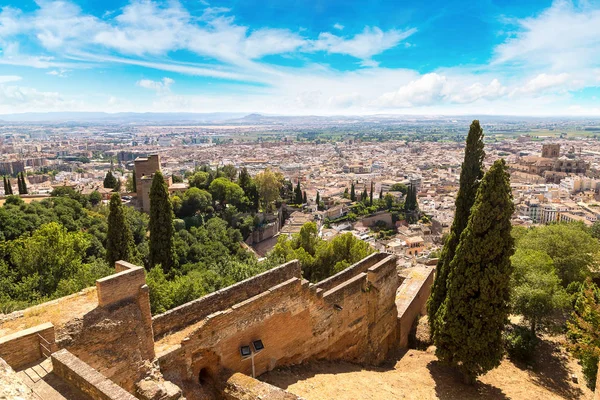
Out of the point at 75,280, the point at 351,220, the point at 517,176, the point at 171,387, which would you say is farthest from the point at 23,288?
the point at 517,176

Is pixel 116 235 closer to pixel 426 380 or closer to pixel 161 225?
pixel 161 225

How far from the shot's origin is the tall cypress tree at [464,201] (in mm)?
12828

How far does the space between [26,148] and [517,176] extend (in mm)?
211088

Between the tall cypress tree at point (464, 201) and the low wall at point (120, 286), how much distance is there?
9.17 m

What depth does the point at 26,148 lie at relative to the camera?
195 metres

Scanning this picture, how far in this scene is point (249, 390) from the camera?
25.4ft

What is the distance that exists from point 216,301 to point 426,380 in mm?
6467

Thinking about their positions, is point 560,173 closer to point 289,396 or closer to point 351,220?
point 351,220

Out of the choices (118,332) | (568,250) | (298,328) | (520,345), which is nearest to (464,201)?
(520,345)

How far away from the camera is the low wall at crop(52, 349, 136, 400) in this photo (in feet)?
16.3

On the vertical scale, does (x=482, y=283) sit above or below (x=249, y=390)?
above

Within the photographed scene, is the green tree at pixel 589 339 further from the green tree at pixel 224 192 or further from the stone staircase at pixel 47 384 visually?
the green tree at pixel 224 192

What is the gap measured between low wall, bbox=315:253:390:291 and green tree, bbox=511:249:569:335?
4.99 m

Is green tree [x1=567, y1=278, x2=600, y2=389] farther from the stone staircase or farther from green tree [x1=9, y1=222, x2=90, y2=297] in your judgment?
green tree [x1=9, y1=222, x2=90, y2=297]
